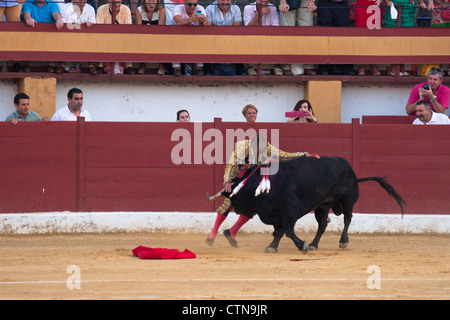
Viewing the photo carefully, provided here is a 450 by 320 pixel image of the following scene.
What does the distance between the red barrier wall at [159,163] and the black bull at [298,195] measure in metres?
1.96

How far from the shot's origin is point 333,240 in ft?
32.4

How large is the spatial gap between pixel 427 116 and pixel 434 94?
1.18ft

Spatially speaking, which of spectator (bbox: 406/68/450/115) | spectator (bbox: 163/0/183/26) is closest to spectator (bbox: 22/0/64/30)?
spectator (bbox: 163/0/183/26)

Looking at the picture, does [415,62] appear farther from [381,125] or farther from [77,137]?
Result: [77,137]

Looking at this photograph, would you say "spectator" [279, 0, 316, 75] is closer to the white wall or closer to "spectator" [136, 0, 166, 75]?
the white wall

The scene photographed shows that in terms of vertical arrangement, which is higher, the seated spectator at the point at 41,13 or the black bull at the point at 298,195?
the seated spectator at the point at 41,13

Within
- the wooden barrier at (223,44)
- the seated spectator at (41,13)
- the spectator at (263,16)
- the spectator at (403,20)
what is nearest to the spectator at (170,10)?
the wooden barrier at (223,44)

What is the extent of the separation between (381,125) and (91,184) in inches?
147

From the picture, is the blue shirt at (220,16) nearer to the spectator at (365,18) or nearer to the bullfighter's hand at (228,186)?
the spectator at (365,18)

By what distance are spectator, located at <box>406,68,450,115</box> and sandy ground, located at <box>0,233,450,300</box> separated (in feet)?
6.59

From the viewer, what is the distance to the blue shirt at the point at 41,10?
11797 mm

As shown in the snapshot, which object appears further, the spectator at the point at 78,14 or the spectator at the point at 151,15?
the spectator at the point at 151,15

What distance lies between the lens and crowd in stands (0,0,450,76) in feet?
39.1
